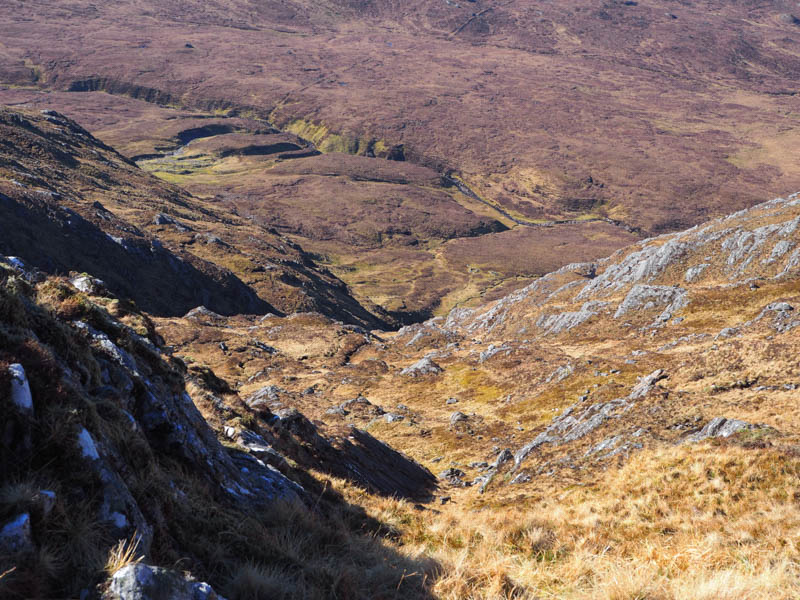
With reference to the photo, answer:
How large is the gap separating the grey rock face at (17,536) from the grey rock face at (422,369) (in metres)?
57.5

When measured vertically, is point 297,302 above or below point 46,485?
below

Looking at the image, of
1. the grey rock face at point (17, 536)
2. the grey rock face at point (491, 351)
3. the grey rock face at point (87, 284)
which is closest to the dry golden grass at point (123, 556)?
the grey rock face at point (17, 536)

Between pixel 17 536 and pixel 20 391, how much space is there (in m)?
1.80

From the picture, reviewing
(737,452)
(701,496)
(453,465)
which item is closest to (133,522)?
(701,496)

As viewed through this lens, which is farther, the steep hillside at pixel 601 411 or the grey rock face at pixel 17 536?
the steep hillside at pixel 601 411

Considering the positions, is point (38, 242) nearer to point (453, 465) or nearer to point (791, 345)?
point (453, 465)

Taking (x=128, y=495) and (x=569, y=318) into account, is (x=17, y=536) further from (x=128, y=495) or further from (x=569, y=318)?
(x=569, y=318)

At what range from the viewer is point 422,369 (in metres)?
63.3

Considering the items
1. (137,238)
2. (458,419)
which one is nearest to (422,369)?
(458,419)

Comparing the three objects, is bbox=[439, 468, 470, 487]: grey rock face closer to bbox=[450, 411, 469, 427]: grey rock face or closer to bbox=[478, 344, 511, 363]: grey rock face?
bbox=[450, 411, 469, 427]: grey rock face

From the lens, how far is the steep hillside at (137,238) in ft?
282

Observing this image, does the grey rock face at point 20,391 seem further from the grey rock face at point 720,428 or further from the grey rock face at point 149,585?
the grey rock face at point 720,428

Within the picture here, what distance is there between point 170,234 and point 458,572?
12740cm

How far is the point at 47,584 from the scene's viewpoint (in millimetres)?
5320
